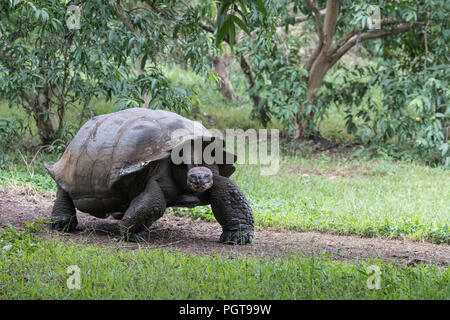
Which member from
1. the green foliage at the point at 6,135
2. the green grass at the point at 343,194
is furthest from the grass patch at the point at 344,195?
the green foliage at the point at 6,135

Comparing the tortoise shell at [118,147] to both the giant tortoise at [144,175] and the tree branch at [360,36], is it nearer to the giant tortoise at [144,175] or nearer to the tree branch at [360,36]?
the giant tortoise at [144,175]

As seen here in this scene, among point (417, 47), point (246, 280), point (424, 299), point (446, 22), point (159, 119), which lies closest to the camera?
point (424, 299)

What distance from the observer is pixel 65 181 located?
5379 millimetres

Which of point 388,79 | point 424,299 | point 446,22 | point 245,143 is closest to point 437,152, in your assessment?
point 388,79

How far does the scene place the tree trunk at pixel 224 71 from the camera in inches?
564

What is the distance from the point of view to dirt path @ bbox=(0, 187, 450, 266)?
471 centimetres

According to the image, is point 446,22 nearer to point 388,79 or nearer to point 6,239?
point 388,79

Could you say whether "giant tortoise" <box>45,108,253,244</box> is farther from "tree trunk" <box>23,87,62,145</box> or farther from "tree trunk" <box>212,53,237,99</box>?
"tree trunk" <box>212,53,237,99</box>

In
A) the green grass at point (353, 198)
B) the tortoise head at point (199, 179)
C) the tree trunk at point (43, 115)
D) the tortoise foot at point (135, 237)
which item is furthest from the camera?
the tree trunk at point (43, 115)

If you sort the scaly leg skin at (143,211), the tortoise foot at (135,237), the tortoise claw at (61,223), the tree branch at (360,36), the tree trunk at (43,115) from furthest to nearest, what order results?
the tree branch at (360,36)
the tree trunk at (43,115)
the tortoise claw at (61,223)
the tortoise foot at (135,237)
the scaly leg skin at (143,211)

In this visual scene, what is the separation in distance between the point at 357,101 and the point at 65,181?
23.9 ft

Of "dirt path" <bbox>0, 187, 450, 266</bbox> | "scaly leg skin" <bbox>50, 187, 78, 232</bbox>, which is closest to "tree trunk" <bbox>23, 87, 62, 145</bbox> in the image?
"dirt path" <bbox>0, 187, 450, 266</bbox>

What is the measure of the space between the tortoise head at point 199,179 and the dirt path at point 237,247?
1.59 feet

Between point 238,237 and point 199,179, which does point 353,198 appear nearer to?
point 238,237
